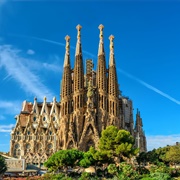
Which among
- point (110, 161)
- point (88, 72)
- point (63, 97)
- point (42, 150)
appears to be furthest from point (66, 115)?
point (110, 161)

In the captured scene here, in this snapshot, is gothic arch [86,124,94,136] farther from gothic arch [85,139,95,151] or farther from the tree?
the tree

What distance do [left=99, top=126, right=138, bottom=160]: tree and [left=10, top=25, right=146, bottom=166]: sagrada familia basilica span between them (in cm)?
1359

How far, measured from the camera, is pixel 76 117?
205ft

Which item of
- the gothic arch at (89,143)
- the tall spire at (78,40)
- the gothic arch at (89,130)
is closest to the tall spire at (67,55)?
the tall spire at (78,40)

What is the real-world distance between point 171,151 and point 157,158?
96.8 inches

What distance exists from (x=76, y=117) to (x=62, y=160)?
1918 cm

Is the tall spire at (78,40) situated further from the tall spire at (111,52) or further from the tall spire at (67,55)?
the tall spire at (111,52)

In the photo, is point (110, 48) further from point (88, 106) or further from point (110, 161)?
point (110, 161)

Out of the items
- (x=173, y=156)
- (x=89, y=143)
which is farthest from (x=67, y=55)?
(x=173, y=156)

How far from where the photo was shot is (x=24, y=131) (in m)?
67.2

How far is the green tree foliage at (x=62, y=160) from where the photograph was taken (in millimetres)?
43906

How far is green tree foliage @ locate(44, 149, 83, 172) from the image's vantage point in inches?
1729

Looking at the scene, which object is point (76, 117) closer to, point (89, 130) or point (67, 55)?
point (89, 130)

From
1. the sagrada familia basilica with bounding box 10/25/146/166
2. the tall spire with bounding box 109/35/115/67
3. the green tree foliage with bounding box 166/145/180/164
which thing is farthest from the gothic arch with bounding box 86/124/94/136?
the green tree foliage with bounding box 166/145/180/164
